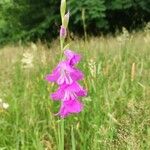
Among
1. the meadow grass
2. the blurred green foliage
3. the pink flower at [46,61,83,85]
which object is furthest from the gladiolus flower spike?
the blurred green foliage

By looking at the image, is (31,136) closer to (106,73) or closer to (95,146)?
(95,146)

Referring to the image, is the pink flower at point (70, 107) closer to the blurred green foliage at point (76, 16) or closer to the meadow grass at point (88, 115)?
the meadow grass at point (88, 115)

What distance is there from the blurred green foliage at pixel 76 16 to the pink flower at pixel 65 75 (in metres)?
11.1

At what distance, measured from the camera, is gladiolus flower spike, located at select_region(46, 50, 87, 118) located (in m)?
1.84

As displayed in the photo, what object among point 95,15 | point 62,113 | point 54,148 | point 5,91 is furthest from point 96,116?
point 95,15

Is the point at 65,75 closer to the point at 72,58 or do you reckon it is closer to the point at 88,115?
the point at 72,58

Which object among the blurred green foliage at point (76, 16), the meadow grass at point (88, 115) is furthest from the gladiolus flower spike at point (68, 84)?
the blurred green foliage at point (76, 16)

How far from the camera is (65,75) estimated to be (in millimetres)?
1854

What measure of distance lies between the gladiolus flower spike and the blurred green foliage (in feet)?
36.4

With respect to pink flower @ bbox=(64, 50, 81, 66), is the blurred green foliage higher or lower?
lower

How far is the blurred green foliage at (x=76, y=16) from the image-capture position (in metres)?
13.3

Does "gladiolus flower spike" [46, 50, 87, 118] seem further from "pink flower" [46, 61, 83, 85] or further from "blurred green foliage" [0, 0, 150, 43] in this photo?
"blurred green foliage" [0, 0, 150, 43]

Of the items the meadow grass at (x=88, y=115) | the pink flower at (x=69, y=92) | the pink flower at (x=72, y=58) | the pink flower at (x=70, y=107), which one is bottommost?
the meadow grass at (x=88, y=115)

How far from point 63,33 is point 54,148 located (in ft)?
5.02
